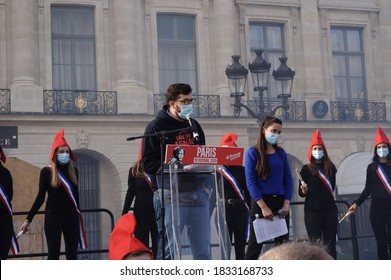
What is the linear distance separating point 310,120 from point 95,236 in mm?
8056

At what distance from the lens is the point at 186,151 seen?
5.82 metres

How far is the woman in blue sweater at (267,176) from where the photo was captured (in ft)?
25.7

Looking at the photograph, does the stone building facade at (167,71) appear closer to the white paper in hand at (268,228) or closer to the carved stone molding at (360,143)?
the carved stone molding at (360,143)

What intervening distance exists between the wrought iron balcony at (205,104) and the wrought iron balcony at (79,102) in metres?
1.52

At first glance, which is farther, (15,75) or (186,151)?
(15,75)

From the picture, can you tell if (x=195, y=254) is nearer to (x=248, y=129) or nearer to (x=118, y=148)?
(x=118, y=148)

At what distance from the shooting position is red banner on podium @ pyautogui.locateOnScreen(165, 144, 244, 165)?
5.83 metres

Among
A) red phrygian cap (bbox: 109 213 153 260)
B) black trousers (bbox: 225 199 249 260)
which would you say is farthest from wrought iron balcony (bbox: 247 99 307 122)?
red phrygian cap (bbox: 109 213 153 260)

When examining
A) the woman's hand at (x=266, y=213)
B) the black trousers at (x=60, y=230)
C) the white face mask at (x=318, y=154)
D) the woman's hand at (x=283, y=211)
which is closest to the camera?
the woman's hand at (x=266, y=213)

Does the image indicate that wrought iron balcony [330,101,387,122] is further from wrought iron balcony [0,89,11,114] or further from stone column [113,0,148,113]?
wrought iron balcony [0,89,11,114]

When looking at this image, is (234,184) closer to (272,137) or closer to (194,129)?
(272,137)

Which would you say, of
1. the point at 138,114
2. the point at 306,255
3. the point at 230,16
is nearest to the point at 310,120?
the point at 230,16

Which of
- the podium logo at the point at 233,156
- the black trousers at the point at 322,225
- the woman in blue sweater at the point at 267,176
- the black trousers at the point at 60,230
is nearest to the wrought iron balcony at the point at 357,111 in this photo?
the black trousers at the point at 322,225

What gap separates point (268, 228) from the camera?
→ 310 inches
